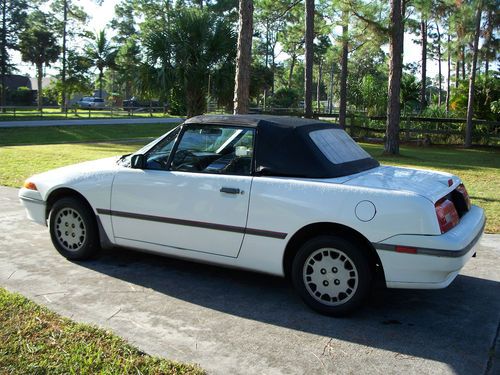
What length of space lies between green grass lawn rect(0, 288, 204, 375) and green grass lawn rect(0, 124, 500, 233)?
5.38 metres

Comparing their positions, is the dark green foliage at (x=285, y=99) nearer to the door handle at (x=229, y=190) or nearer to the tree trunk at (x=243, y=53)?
the tree trunk at (x=243, y=53)

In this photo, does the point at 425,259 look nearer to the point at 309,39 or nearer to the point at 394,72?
the point at 394,72

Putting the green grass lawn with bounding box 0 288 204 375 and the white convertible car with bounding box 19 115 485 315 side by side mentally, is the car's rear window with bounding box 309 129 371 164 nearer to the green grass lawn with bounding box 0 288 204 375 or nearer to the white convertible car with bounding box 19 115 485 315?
Result: the white convertible car with bounding box 19 115 485 315

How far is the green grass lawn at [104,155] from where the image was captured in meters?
10.4

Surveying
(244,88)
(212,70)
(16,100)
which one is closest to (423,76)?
(212,70)

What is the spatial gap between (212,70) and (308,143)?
17116 millimetres

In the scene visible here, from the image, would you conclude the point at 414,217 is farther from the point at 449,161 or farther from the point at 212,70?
the point at 212,70

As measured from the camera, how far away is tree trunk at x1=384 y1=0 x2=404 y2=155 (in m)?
16.2

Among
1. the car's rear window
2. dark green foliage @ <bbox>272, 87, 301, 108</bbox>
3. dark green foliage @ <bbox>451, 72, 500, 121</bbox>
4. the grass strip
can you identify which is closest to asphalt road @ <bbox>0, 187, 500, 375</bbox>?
the car's rear window

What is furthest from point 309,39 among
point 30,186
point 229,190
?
point 229,190

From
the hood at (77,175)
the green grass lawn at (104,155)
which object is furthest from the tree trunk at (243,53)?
the hood at (77,175)

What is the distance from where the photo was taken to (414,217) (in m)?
3.81

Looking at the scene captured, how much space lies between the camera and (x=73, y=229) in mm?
5344

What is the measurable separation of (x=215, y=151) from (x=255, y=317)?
5.06 feet
